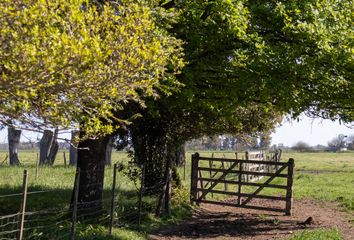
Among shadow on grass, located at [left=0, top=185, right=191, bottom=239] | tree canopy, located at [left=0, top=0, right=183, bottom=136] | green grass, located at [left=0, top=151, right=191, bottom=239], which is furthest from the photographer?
green grass, located at [left=0, top=151, right=191, bottom=239]

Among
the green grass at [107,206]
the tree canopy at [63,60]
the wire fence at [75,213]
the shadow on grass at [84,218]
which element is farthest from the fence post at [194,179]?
the tree canopy at [63,60]

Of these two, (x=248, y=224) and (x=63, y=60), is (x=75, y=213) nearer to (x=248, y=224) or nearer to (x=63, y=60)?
(x=63, y=60)

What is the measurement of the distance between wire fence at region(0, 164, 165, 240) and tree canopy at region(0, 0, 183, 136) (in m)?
2.27

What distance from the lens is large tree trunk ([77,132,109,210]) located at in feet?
40.5

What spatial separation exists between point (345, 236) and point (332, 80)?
4.10 metres

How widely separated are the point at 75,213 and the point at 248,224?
6.57 metres

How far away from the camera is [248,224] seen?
14344 mm

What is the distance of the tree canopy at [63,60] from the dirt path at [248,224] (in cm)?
608

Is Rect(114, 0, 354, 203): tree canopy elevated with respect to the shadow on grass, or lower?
elevated

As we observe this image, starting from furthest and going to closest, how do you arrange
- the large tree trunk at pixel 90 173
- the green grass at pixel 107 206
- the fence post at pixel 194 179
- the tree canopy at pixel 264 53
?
the fence post at pixel 194 179 < the large tree trunk at pixel 90 173 < the green grass at pixel 107 206 < the tree canopy at pixel 264 53

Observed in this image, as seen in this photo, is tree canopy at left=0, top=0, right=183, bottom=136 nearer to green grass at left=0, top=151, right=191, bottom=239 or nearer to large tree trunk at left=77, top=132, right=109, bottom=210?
green grass at left=0, top=151, right=191, bottom=239

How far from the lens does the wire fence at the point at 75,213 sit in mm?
9797

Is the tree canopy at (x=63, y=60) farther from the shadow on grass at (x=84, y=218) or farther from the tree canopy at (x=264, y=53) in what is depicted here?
the tree canopy at (x=264, y=53)

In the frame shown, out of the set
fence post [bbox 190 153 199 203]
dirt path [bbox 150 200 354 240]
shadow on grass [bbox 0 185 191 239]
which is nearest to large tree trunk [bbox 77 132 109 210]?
shadow on grass [bbox 0 185 191 239]
